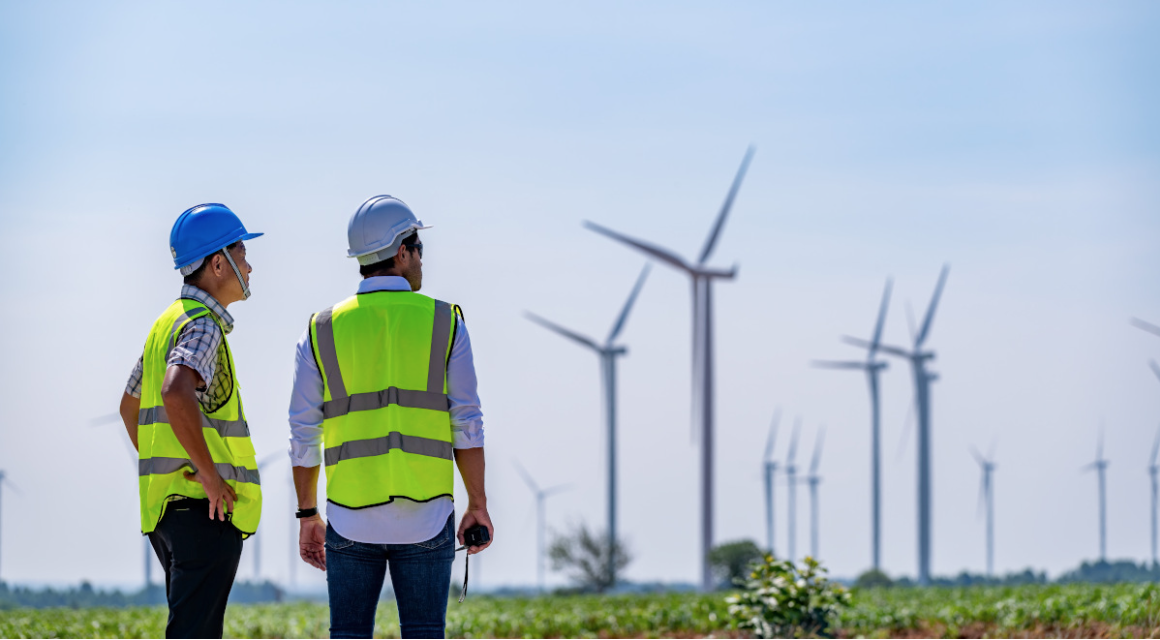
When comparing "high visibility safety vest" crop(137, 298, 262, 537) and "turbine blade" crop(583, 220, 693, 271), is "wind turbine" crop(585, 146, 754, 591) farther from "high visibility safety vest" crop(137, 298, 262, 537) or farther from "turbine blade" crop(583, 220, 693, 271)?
"high visibility safety vest" crop(137, 298, 262, 537)

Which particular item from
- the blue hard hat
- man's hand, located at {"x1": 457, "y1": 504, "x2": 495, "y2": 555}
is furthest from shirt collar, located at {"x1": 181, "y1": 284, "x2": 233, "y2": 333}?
man's hand, located at {"x1": 457, "y1": 504, "x2": 495, "y2": 555}

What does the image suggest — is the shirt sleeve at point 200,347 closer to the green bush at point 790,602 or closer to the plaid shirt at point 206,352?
the plaid shirt at point 206,352

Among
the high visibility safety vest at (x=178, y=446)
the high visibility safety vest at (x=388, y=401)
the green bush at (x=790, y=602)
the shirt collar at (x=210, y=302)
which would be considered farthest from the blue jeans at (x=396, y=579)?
the green bush at (x=790, y=602)

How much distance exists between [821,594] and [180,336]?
22.9 feet

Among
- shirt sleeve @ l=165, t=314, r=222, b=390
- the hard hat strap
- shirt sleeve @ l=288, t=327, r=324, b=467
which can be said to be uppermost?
the hard hat strap

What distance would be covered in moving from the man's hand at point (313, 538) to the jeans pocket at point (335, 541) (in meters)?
0.16

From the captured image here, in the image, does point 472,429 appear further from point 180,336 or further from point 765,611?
point 765,611

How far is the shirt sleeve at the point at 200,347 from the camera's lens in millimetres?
5242

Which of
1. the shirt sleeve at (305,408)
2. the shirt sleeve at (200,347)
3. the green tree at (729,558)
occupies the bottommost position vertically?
the green tree at (729,558)

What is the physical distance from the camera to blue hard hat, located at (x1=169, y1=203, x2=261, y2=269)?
5.68m

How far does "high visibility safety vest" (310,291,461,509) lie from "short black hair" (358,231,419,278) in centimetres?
25

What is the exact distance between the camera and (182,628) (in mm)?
5207

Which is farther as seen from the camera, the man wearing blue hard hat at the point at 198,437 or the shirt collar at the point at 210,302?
the shirt collar at the point at 210,302

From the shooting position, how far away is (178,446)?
5371 millimetres
